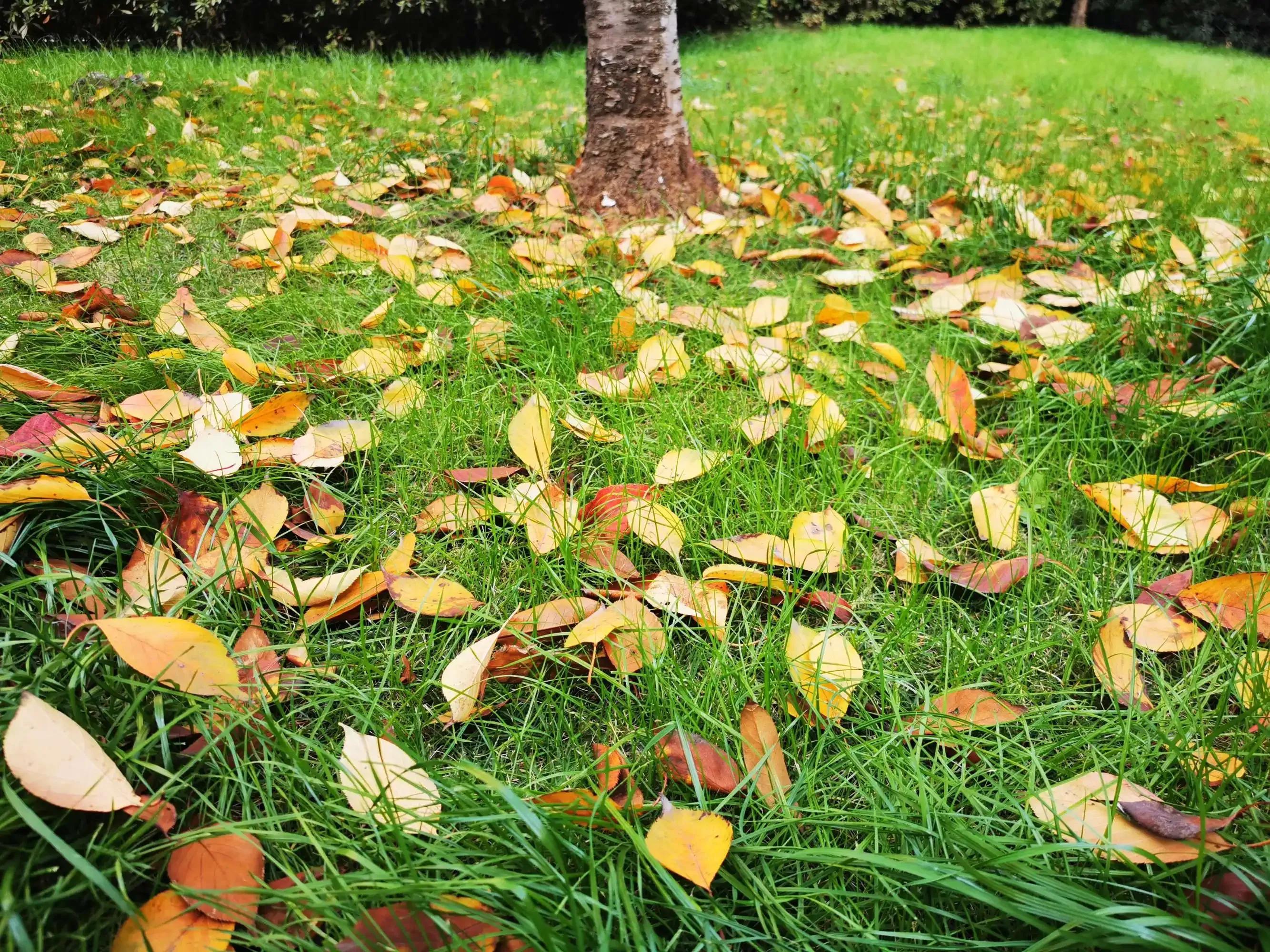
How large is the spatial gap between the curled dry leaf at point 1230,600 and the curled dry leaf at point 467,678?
1.06m

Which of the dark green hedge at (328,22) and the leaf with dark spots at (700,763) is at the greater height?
the dark green hedge at (328,22)

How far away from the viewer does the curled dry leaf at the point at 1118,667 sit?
1.10 meters

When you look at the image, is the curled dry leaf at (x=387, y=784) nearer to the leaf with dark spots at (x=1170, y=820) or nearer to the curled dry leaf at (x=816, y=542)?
the curled dry leaf at (x=816, y=542)

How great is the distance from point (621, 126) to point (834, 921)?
92.0 inches

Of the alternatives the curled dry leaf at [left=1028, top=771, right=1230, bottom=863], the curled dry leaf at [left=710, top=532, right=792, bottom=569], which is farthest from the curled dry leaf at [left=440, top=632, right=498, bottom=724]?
the curled dry leaf at [left=1028, top=771, right=1230, bottom=863]

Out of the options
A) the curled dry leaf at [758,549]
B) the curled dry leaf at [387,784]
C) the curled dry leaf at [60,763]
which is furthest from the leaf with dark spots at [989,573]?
the curled dry leaf at [60,763]

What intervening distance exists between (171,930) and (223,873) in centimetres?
6

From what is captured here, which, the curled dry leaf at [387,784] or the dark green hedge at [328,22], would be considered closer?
the curled dry leaf at [387,784]

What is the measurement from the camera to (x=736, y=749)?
1.02 meters

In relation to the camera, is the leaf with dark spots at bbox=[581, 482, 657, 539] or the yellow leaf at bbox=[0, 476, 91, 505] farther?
the leaf with dark spots at bbox=[581, 482, 657, 539]

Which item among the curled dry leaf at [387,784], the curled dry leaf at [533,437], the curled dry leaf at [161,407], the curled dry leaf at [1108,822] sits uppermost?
the curled dry leaf at [161,407]

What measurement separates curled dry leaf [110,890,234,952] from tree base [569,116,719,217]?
2199mm

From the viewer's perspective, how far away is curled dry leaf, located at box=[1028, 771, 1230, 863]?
86cm

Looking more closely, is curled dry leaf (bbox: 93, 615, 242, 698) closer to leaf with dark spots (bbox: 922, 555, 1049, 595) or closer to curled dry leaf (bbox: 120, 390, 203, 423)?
curled dry leaf (bbox: 120, 390, 203, 423)
